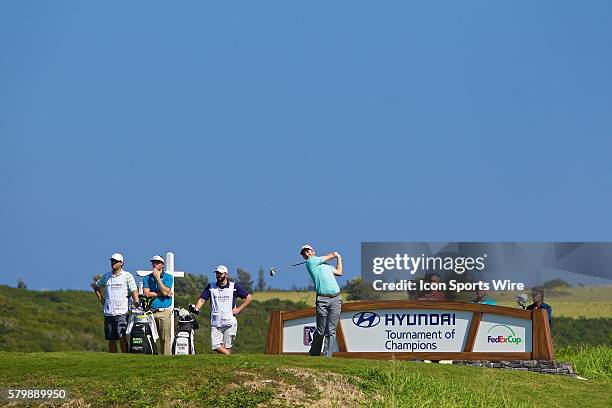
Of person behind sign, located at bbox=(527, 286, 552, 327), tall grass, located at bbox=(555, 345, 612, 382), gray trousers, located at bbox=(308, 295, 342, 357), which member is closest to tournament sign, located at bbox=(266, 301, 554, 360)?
person behind sign, located at bbox=(527, 286, 552, 327)

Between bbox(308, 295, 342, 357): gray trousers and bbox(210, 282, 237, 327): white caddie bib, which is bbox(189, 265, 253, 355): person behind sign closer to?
bbox(210, 282, 237, 327): white caddie bib

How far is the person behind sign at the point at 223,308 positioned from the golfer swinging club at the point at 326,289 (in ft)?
4.39

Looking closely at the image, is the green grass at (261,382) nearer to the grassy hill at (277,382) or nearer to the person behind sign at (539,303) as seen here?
the grassy hill at (277,382)

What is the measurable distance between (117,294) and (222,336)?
210 centimetres

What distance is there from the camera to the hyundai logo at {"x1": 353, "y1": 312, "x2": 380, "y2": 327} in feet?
95.4

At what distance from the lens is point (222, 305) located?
76.5 feet

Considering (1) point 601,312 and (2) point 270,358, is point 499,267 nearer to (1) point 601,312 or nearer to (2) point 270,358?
(2) point 270,358

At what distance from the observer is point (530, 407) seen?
19812 millimetres

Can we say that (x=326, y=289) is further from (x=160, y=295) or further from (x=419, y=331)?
(x=419, y=331)

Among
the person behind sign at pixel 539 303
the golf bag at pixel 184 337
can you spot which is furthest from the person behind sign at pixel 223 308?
the person behind sign at pixel 539 303

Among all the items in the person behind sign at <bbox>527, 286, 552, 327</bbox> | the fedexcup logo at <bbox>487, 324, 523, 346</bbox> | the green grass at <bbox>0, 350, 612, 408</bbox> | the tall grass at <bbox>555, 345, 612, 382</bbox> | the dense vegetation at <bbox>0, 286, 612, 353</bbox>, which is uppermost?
the dense vegetation at <bbox>0, 286, 612, 353</bbox>

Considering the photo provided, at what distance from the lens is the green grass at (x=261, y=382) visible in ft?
60.8

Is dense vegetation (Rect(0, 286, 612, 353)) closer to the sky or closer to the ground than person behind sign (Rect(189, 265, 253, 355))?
closer to the sky

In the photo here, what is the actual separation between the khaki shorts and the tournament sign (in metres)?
5.48
